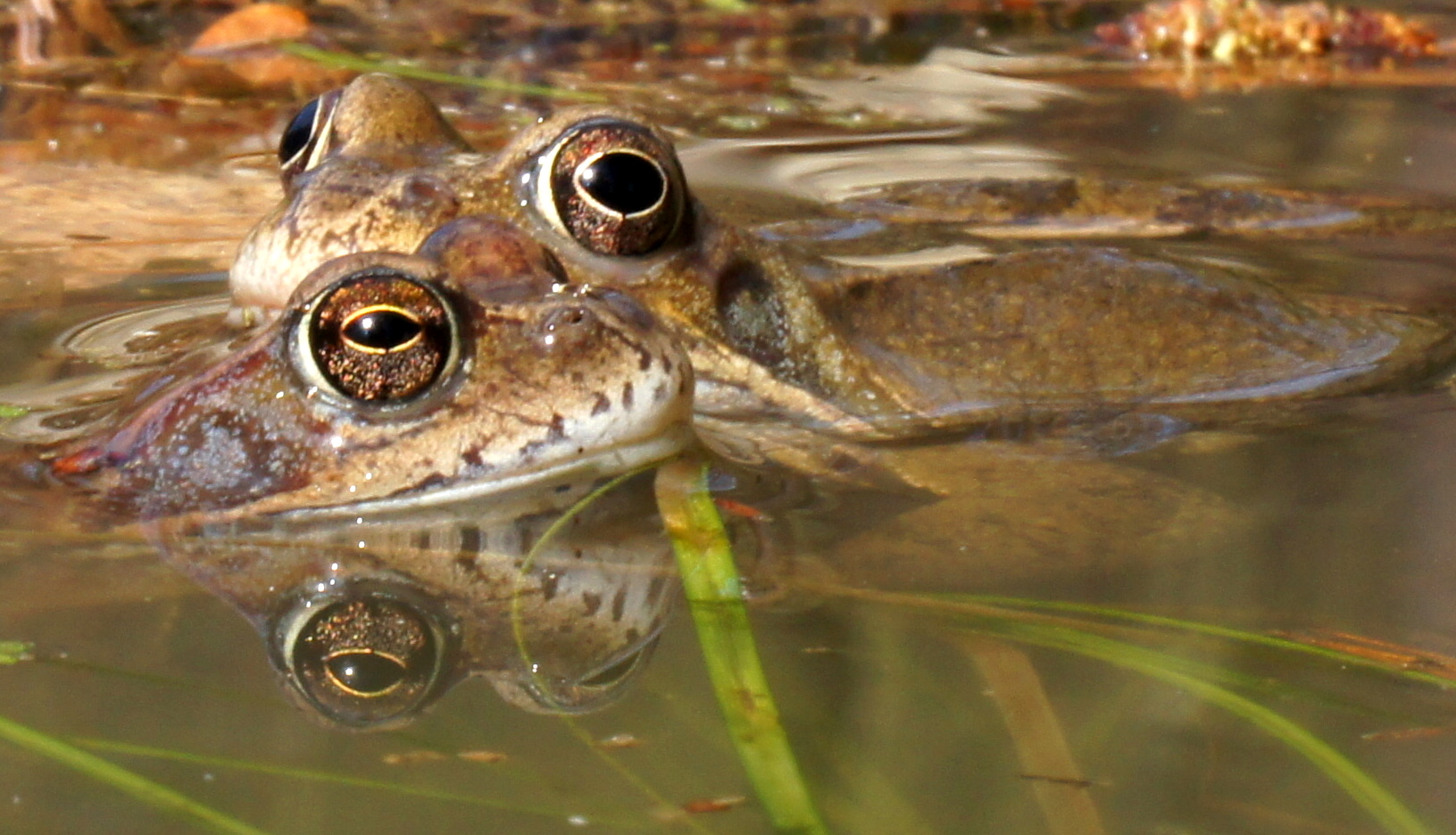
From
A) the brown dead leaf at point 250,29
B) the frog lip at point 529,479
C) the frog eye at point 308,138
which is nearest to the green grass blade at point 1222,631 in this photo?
the frog lip at point 529,479

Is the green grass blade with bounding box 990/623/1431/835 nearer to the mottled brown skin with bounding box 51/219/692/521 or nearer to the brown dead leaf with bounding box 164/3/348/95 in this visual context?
the mottled brown skin with bounding box 51/219/692/521

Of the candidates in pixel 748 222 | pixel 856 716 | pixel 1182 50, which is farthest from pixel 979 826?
pixel 1182 50

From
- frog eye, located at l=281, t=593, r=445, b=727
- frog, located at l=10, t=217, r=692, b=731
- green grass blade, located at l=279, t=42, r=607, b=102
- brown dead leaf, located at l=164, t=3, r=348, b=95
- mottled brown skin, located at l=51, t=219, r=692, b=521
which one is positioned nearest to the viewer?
frog eye, located at l=281, t=593, r=445, b=727

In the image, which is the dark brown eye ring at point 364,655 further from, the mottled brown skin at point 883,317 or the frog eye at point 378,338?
the mottled brown skin at point 883,317

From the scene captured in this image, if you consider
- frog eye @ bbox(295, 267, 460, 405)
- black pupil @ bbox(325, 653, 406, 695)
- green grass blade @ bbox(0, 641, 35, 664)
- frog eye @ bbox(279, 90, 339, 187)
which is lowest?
black pupil @ bbox(325, 653, 406, 695)

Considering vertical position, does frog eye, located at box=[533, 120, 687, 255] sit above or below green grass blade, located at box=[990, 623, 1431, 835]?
above

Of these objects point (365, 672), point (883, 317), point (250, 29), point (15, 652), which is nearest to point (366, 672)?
point (365, 672)

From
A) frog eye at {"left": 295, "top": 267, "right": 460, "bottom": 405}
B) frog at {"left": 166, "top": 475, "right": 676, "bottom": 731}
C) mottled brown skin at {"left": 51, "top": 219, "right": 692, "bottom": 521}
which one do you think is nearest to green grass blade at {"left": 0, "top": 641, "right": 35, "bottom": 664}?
frog at {"left": 166, "top": 475, "right": 676, "bottom": 731}

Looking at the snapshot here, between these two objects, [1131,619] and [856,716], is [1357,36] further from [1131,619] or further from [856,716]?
[856,716]
